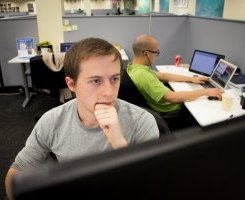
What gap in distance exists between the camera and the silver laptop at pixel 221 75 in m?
2.18

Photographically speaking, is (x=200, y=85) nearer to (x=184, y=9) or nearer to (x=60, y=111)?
(x=60, y=111)

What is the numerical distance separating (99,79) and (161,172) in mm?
581

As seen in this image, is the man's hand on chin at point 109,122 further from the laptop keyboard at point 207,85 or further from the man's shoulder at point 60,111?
the laptop keyboard at point 207,85

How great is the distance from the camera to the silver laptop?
218 cm

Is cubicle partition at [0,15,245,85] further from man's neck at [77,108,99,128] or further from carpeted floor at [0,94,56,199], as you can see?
man's neck at [77,108,99,128]

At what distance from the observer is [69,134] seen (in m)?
0.91

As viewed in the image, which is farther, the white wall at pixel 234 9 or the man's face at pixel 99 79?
the white wall at pixel 234 9

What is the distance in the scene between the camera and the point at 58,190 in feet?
0.63

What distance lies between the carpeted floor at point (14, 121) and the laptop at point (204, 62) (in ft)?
6.20

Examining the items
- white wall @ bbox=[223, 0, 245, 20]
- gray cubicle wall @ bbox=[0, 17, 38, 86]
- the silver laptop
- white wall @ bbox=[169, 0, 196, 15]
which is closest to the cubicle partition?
gray cubicle wall @ bbox=[0, 17, 38, 86]

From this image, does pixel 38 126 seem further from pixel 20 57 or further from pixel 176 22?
pixel 176 22

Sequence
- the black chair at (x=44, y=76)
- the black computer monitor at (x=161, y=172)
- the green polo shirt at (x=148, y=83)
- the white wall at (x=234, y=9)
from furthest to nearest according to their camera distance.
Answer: the white wall at (x=234, y=9), the black chair at (x=44, y=76), the green polo shirt at (x=148, y=83), the black computer monitor at (x=161, y=172)

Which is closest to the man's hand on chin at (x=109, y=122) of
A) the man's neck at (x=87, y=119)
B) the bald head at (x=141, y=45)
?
the man's neck at (x=87, y=119)

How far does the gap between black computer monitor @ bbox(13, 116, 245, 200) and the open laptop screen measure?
2037 mm
